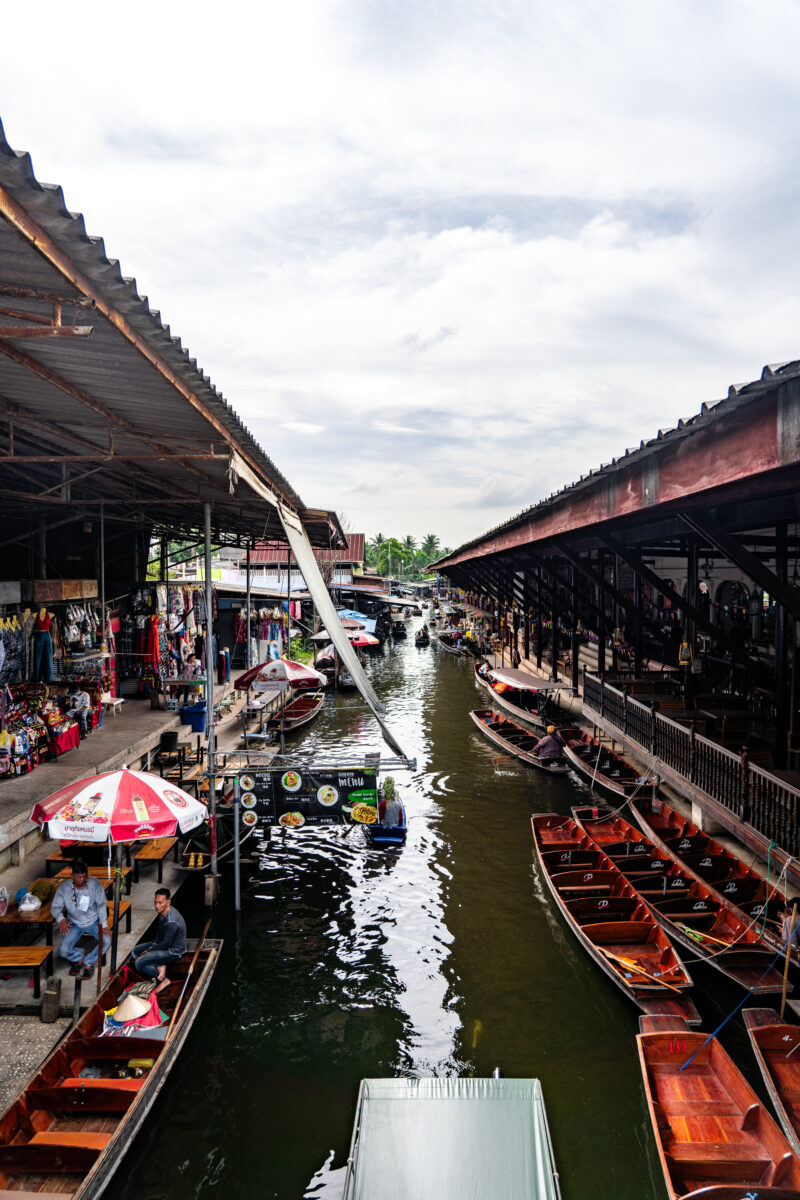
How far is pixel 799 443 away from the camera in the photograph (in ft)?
14.6

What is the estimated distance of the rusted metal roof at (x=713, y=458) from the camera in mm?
4551

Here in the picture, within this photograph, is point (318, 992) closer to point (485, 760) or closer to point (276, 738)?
point (485, 760)

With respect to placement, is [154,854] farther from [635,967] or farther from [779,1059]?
[779,1059]

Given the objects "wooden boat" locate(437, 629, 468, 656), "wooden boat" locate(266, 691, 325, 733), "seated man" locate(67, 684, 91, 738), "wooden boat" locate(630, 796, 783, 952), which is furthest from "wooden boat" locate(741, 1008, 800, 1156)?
"wooden boat" locate(437, 629, 468, 656)

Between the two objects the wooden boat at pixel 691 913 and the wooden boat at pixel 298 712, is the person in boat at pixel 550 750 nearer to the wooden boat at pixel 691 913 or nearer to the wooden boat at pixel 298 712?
the wooden boat at pixel 691 913

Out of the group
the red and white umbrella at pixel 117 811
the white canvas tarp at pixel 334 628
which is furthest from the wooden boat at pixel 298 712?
the red and white umbrella at pixel 117 811

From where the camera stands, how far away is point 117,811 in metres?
7.30

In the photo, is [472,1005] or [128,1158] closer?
[128,1158]

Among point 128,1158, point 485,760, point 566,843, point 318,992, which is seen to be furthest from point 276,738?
point 128,1158

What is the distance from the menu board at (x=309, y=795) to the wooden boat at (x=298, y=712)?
1077 centimetres

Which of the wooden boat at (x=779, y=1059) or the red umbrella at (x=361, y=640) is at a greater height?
the red umbrella at (x=361, y=640)

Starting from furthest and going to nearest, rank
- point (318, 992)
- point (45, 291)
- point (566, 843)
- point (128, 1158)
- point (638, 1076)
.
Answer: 1. point (566, 843)
2. point (318, 992)
3. point (638, 1076)
4. point (128, 1158)
5. point (45, 291)

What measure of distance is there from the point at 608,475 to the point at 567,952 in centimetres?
641

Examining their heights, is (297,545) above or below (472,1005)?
above
